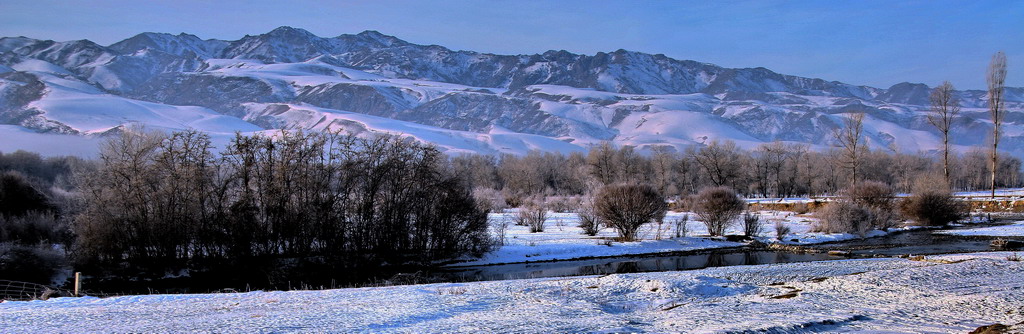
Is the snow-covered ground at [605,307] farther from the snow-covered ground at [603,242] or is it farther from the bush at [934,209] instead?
the bush at [934,209]

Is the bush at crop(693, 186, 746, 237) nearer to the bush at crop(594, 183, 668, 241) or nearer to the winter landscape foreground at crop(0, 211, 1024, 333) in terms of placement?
the bush at crop(594, 183, 668, 241)

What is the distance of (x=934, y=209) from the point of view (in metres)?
47.1

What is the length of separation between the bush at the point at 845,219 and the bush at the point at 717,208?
19.1 ft

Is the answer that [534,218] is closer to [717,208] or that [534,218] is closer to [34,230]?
[717,208]

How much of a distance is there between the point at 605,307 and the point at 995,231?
123 ft

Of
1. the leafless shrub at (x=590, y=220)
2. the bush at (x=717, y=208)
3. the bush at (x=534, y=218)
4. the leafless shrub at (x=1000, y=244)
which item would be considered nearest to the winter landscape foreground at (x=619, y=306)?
the leafless shrub at (x=1000, y=244)

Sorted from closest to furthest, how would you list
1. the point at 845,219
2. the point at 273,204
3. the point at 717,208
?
the point at 273,204 → the point at 717,208 → the point at 845,219

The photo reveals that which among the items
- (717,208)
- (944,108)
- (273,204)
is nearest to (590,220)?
(717,208)

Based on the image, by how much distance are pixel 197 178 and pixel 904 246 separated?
123 ft

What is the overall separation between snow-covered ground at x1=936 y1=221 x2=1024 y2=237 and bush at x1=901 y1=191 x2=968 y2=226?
14.0ft

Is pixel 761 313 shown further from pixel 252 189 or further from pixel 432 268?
pixel 252 189

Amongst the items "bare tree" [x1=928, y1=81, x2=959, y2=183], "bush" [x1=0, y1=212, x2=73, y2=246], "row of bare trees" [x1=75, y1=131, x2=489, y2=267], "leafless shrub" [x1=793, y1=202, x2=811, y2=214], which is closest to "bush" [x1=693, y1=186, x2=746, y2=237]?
"row of bare trees" [x1=75, y1=131, x2=489, y2=267]

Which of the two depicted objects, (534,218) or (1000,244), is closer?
(1000,244)

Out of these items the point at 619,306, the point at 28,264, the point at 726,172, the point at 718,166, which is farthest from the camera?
the point at 726,172
